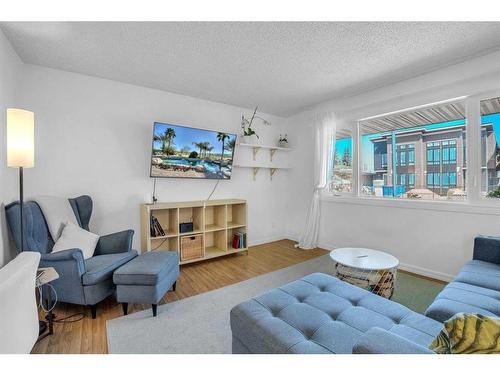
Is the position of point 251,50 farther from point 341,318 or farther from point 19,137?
point 341,318

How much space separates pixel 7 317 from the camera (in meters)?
1.19

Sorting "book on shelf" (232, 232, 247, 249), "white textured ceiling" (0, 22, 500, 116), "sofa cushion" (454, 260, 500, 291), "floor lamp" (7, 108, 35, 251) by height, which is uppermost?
"white textured ceiling" (0, 22, 500, 116)

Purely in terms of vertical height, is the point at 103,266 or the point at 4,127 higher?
the point at 4,127

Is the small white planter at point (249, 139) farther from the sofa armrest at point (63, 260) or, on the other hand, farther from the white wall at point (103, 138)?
the sofa armrest at point (63, 260)

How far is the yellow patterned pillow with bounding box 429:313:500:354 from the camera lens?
66 centimetres

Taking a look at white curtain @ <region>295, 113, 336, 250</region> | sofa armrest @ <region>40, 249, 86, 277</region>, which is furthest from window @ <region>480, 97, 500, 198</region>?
sofa armrest @ <region>40, 249, 86, 277</region>

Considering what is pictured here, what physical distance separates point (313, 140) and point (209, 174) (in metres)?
1.91

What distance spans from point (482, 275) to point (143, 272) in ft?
8.54

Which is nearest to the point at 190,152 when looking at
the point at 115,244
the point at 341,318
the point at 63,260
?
the point at 115,244

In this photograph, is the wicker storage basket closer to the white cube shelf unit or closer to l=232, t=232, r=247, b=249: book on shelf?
the white cube shelf unit

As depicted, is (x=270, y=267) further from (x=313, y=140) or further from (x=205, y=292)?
(x=313, y=140)

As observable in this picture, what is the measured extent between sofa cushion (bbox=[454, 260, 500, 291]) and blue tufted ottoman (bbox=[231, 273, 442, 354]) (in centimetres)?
73

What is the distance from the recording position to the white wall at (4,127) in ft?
6.09

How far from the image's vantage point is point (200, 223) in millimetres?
3246
